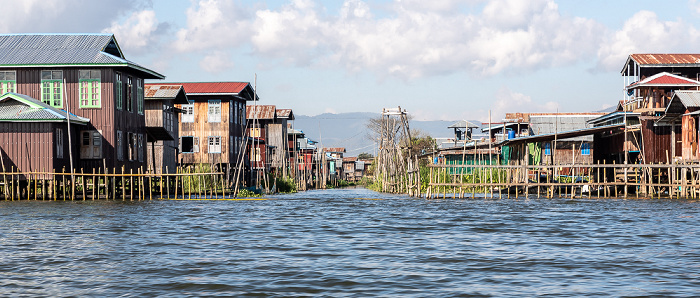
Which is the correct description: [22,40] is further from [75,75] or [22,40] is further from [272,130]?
[272,130]

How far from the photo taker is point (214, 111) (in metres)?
54.6

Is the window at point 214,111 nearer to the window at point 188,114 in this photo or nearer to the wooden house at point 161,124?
the window at point 188,114

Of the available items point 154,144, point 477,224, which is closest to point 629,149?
point 477,224

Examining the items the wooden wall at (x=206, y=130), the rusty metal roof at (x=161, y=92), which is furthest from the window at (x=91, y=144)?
the wooden wall at (x=206, y=130)

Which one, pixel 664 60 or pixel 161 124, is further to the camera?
pixel 664 60

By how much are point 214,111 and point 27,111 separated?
20.6 meters

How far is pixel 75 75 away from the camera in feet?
121

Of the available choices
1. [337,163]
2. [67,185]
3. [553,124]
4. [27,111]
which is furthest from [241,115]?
[337,163]

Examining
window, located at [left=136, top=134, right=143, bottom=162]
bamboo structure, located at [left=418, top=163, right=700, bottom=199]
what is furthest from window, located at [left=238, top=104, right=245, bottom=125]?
bamboo structure, located at [left=418, top=163, right=700, bottom=199]

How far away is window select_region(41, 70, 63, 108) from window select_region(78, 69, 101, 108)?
107cm

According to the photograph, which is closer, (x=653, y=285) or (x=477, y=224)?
(x=653, y=285)

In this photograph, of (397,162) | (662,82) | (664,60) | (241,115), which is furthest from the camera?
(664,60)

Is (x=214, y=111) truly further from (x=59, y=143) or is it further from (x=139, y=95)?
(x=59, y=143)

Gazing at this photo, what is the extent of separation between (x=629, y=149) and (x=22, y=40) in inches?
1272
